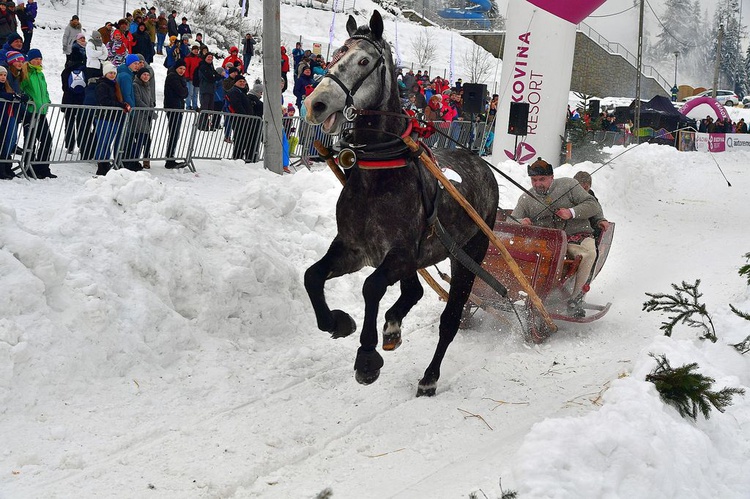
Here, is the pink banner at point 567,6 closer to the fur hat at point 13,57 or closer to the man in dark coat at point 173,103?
the man in dark coat at point 173,103

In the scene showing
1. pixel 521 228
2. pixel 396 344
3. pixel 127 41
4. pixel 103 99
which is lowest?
pixel 396 344

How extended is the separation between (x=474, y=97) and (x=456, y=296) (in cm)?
1200

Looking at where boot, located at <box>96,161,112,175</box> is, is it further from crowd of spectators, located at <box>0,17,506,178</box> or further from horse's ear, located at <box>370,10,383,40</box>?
horse's ear, located at <box>370,10,383,40</box>

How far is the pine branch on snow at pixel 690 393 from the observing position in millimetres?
4266

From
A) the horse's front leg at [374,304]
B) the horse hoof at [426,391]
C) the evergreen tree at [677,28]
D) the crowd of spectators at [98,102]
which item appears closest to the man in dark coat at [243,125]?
the crowd of spectators at [98,102]

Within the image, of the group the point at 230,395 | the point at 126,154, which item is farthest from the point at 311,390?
the point at 126,154

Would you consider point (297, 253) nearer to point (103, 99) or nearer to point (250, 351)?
point (250, 351)

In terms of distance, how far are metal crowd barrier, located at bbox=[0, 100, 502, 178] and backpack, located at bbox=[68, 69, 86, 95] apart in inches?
23.8

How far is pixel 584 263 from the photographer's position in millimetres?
8219

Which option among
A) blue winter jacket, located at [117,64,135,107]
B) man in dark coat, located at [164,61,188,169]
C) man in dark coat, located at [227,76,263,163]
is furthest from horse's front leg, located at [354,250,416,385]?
man in dark coat, located at [227,76,263,163]

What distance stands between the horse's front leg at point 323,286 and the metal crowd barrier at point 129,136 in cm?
532

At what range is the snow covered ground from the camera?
3.98 metres

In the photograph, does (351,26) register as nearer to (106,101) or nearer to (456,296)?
(456,296)

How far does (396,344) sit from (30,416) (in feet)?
7.90
